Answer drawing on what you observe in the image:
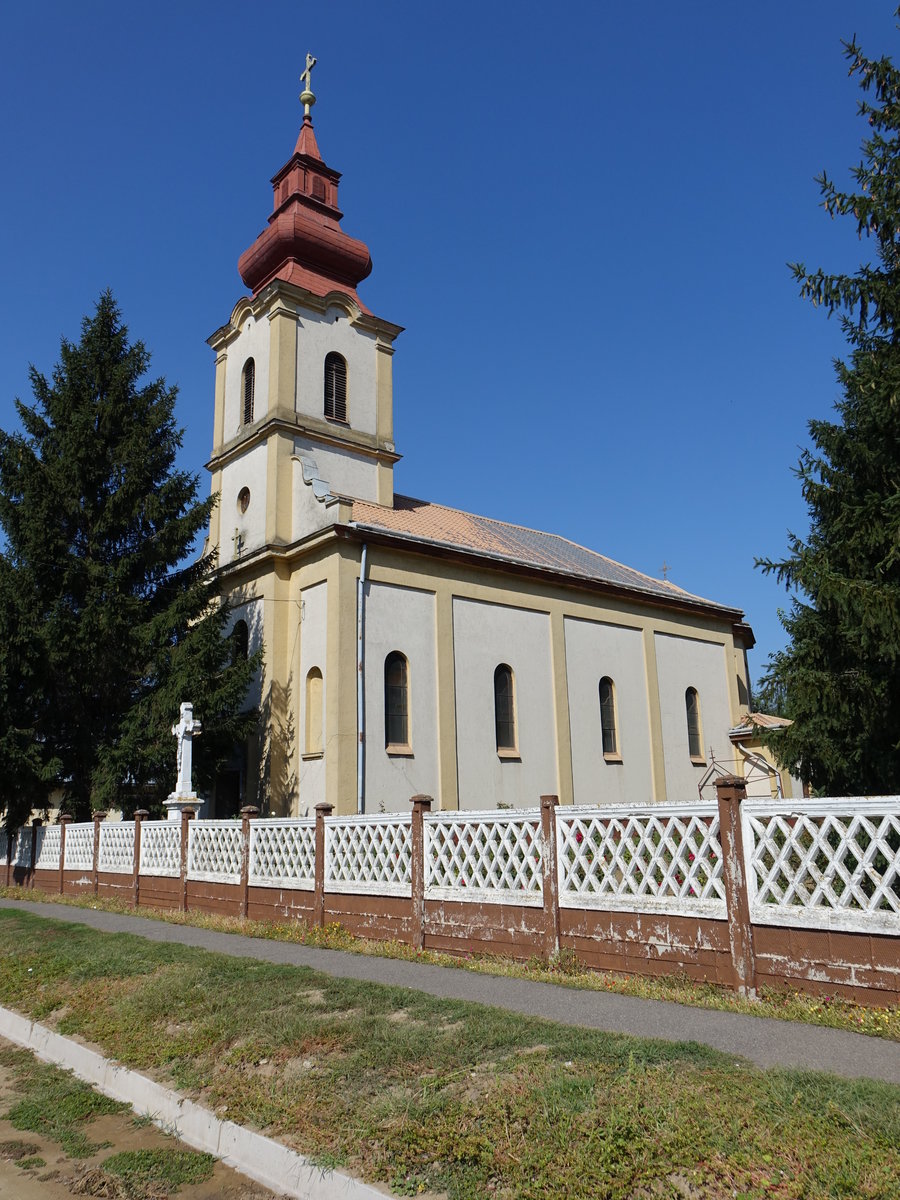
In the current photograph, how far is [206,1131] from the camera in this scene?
5.96 meters

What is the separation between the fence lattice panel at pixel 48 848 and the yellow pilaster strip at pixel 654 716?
54.6 feet

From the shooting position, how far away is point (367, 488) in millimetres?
27234

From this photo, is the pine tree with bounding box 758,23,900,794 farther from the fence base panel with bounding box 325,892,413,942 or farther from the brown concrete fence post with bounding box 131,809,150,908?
the brown concrete fence post with bounding box 131,809,150,908

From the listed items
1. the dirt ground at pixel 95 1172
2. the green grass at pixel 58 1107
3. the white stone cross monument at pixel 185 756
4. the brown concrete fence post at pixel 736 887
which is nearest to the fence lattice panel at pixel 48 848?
the white stone cross monument at pixel 185 756

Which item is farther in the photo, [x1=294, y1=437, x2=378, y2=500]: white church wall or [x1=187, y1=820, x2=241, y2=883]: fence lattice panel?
[x1=294, y1=437, x2=378, y2=500]: white church wall

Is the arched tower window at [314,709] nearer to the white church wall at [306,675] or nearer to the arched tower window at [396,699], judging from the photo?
the white church wall at [306,675]

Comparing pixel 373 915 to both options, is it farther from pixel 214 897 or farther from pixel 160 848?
pixel 160 848

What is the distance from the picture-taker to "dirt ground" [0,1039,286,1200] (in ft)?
17.3

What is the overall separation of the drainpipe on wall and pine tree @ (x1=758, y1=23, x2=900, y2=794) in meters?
9.26

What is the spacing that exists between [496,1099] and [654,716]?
2452cm

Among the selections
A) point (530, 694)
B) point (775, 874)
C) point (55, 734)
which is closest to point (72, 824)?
point (55, 734)

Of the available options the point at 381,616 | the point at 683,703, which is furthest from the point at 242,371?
the point at 683,703

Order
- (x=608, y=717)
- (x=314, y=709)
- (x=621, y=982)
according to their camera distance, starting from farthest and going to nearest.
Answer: (x=608, y=717), (x=314, y=709), (x=621, y=982)

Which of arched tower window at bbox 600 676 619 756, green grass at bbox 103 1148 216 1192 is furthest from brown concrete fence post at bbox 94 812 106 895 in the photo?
arched tower window at bbox 600 676 619 756
